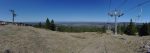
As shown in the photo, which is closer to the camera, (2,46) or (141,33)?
(2,46)

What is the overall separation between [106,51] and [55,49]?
16.3 feet

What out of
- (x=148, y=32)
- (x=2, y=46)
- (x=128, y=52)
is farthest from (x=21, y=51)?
(x=148, y=32)

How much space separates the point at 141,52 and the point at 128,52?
144 centimetres

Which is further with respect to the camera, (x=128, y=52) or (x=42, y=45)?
(x=42, y=45)

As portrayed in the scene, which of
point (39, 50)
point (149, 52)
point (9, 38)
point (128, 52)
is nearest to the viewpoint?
point (149, 52)

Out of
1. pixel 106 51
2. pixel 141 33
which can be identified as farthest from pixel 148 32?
pixel 106 51

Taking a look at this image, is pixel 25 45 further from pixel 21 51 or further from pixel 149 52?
pixel 149 52

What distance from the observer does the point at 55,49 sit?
21.8 meters

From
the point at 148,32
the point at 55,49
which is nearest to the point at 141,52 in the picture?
the point at 55,49

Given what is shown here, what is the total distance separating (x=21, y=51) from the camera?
2020 cm

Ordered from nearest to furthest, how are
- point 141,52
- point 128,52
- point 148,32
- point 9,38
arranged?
point 141,52, point 128,52, point 9,38, point 148,32

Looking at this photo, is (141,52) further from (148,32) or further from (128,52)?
(148,32)

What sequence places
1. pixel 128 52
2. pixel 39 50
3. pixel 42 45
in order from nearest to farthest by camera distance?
1. pixel 128 52
2. pixel 39 50
3. pixel 42 45

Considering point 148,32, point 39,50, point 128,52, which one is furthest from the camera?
point 148,32
